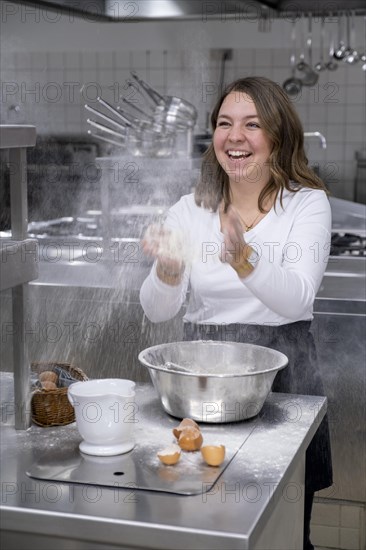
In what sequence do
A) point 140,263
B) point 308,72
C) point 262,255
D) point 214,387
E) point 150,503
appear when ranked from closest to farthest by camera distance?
point 150,503, point 214,387, point 262,255, point 140,263, point 308,72

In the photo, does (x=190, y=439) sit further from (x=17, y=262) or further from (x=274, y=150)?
(x=274, y=150)

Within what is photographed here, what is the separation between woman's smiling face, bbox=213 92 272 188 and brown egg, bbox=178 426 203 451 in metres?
0.74

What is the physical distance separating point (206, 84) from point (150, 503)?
361cm

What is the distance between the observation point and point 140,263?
9.29ft

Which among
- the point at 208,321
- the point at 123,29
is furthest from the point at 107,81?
the point at 208,321

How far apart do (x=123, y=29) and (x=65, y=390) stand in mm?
3495

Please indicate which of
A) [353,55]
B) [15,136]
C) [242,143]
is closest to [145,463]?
[15,136]

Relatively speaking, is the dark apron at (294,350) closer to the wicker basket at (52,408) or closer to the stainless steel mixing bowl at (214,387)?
the stainless steel mixing bowl at (214,387)

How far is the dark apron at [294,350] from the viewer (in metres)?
1.86

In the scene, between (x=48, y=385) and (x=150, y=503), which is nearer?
(x=150, y=503)

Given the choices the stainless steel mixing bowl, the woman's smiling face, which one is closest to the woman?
the woman's smiling face

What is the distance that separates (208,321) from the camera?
190 centimetres

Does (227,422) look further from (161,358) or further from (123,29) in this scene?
(123,29)

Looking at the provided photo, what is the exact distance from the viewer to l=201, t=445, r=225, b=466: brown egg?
48.9 inches
